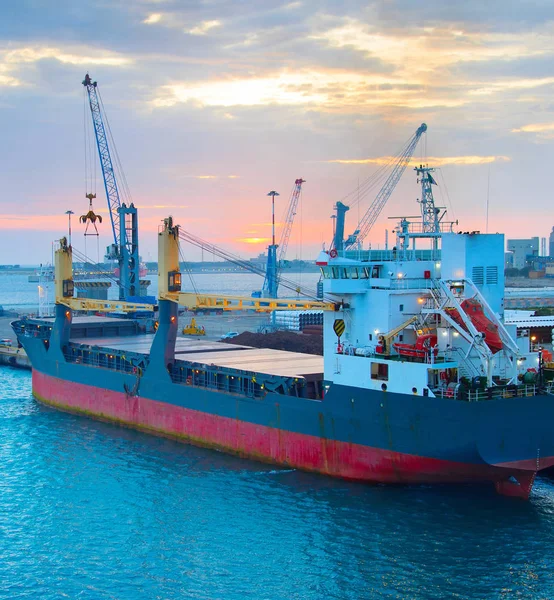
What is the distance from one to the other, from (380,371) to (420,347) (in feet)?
4.68

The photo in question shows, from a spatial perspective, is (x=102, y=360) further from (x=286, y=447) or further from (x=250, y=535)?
(x=250, y=535)

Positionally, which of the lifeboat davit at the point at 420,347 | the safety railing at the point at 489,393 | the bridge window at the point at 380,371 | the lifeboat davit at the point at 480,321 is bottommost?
the safety railing at the point at 489,393

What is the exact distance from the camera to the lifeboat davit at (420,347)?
75.4 ft

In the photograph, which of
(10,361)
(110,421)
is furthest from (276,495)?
(10,361)

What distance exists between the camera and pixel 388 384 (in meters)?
23.2

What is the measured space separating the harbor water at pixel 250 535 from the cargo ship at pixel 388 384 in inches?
45.0

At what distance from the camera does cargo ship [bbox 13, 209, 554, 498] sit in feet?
72.2

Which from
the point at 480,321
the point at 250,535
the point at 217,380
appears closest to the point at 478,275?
the point at 480,321

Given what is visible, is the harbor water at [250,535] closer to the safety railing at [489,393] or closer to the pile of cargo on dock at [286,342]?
the safety railing at [489,393]

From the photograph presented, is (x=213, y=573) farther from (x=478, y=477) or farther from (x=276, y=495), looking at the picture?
(x=478, y=477)

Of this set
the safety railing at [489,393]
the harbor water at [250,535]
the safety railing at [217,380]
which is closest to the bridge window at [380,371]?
the safety railing at [489,393]

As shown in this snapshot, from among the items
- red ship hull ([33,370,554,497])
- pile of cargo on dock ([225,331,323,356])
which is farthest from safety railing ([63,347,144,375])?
pile of cargo on dock ([225,331,323,356])

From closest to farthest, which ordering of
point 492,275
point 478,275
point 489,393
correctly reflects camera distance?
point 489,393 → point 478,275 → point 492,275

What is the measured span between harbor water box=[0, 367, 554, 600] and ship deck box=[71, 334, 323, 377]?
4017mm
